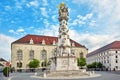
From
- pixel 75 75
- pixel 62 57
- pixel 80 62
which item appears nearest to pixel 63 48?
pixel 62 57

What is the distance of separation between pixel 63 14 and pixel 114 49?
199ft

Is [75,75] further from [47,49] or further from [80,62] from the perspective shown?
[47,49]

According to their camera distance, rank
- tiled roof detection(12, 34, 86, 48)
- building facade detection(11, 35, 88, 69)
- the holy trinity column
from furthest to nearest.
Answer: tiled roof detection(12, 34, 86, 48) < building facade detection(11, 35, 88, 69) < the holy trinity column

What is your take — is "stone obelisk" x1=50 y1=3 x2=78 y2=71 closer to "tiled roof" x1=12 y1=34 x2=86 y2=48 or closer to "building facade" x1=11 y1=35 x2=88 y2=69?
"building facade" x1=11 y1=35 x2=88 y2=69

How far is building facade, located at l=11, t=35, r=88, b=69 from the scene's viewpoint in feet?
271

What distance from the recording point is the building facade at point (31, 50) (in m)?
82.6

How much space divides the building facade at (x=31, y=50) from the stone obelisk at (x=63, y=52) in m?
45.2

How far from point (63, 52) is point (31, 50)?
48.5 m

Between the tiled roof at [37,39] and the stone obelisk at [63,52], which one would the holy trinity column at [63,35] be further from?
the tiled roof at [37,39]

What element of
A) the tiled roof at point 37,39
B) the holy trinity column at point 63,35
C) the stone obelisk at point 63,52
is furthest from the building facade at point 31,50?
the holy trinity column at point 63,35

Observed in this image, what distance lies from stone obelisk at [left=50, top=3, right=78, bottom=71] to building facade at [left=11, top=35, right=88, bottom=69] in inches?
1778

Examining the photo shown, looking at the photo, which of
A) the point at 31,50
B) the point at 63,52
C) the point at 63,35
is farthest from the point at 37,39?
the point at 63,52

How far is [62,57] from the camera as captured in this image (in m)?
38.2

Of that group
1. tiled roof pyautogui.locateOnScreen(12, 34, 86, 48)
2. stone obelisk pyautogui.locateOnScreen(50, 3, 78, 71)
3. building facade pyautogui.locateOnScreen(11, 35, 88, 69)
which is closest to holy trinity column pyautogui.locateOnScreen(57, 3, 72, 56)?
stone obelisk pyautogui.locateOnScreen(50, 3, 78, 71)
